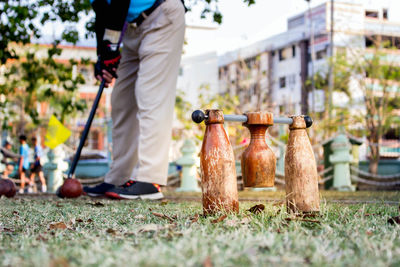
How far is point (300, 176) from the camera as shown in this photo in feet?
Answer: 7.07

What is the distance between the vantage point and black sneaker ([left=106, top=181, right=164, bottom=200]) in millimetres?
3615

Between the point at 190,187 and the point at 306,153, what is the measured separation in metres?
6.34

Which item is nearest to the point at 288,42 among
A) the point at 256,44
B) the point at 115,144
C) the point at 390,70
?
the point at 256,44

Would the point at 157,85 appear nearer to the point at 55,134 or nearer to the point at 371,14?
the point at 55,134

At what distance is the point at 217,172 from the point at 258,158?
0.21m

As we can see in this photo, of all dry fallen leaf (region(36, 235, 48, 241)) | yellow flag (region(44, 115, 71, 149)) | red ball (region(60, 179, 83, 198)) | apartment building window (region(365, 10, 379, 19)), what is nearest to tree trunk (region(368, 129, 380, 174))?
yellow flag (region(44, 115, 71, 149))

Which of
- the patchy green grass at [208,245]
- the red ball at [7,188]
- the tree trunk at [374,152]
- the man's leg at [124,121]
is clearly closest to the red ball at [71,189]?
the man's leg at [124,121]

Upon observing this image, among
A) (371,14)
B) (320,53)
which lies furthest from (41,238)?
(371,14)

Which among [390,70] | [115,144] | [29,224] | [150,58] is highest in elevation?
[390,70]

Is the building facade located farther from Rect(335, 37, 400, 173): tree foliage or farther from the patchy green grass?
the patchy green grass

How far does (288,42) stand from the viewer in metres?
35.3

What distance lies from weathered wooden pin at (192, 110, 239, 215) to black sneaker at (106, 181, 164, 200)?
1.63m

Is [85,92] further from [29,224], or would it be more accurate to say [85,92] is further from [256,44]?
[29,224]

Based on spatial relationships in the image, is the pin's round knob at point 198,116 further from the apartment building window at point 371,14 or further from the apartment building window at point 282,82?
the apartment building window at point 371,14
